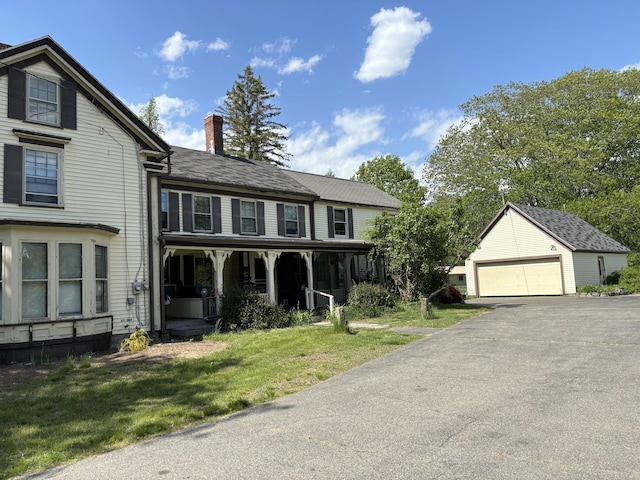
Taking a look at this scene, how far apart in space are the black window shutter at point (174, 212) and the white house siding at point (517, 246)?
59.1ft

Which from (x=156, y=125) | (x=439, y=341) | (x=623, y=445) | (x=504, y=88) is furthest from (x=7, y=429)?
(x=504, y=88)

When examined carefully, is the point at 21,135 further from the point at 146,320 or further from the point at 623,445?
the point at 623,445

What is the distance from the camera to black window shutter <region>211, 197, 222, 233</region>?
17.0 m

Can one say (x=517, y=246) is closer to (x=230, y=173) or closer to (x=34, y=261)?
(x=230, y=173)

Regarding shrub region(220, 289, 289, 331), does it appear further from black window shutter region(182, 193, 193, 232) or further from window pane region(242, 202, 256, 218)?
window pane region(242, 202, 256, 218)

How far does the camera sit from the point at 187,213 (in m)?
16.2

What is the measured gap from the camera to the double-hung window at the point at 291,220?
64.4 ft

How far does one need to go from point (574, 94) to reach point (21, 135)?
141ft

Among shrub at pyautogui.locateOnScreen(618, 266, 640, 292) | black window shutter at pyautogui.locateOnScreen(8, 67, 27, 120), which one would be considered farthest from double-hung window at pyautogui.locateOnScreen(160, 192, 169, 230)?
shrub at pyautogui.locateOnScreen(618, 266, 640, 292)

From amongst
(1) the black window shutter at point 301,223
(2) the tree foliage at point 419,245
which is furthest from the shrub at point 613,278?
(1) the black window shutter at point 301,223

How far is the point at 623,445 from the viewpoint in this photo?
429 cm

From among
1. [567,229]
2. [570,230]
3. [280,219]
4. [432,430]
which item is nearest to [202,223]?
[280,219]

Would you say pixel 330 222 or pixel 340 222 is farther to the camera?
pixel 340 222

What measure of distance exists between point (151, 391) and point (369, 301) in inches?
432
